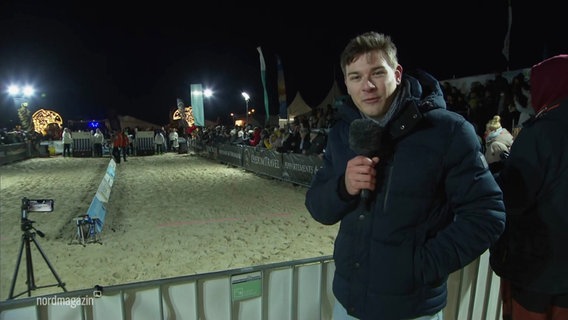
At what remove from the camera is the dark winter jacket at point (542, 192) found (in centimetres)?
155

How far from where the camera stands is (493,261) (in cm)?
182

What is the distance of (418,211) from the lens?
1.39 metres

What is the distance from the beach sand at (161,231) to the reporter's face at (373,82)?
13.6 feet

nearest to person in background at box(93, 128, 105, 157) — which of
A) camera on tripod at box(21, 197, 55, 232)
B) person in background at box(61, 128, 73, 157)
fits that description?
person in background at box(61, 128, 73, 157)

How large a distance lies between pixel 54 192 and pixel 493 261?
1207 cm

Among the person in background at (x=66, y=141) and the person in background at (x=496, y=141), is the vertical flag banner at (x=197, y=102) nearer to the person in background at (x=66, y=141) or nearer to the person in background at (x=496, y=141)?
the person in background at (x=66, y=141)

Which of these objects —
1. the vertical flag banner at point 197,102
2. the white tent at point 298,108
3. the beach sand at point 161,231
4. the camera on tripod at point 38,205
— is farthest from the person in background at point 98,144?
the camera on tripod at point 38,205

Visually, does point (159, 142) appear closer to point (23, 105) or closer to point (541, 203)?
point (23, 105)

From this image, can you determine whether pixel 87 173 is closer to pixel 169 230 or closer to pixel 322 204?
pixel 169 230

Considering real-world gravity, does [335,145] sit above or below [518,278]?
above

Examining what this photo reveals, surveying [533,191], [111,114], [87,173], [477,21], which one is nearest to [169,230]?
[533,191]

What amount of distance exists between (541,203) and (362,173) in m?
0.96

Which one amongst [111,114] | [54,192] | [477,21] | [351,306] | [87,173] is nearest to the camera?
[351,306]

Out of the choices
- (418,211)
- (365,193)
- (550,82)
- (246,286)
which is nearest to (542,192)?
(550,82)
